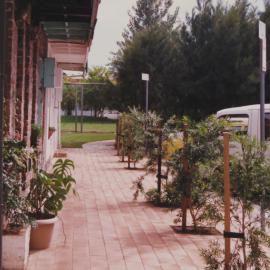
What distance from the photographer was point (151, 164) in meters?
8.71

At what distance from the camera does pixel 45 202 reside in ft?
18.2

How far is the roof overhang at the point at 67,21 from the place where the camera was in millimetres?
7216

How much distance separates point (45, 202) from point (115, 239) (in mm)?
1018

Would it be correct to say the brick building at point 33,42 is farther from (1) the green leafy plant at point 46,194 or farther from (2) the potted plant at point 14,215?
(2) the potted plant at point 14,215

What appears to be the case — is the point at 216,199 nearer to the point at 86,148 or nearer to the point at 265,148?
the point at 265,148

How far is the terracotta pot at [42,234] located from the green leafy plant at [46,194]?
120 mm

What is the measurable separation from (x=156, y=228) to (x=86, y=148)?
14.7 m

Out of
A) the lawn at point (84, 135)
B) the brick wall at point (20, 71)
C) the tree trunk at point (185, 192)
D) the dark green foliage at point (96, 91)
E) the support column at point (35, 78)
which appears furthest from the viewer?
the dark green foliage at point (96, 91)

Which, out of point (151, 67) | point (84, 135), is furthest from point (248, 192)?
point (84, 135)

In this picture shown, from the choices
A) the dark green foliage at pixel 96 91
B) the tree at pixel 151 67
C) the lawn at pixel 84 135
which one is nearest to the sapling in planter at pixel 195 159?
the lawn at pixel 84 135

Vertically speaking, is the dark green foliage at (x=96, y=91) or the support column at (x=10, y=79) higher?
the dark green foliage at (x=96, y=91)

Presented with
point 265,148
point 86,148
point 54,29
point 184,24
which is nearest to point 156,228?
point 265,148

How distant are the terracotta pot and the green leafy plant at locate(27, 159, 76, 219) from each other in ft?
0.39

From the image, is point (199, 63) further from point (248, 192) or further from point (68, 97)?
point (68, 97)
